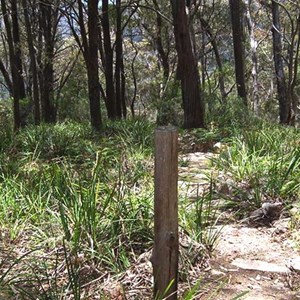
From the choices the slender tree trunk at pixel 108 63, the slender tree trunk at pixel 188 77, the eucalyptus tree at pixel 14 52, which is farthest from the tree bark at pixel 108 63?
the slender tree trunk at pixel 188 77

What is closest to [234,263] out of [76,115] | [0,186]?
[0,186]

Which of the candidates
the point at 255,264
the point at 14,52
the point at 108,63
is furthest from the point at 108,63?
the point at 255,264

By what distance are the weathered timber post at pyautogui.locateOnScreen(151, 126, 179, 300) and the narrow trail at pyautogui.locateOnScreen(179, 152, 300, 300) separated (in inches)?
12.7

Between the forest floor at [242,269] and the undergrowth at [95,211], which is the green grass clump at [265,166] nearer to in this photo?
the undergrowth at [95,211]

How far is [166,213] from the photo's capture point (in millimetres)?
2307

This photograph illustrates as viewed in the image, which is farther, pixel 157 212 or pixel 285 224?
pixel 285 224

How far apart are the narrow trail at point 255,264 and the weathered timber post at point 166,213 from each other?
0.32 metres

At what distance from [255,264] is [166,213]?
4.12ft

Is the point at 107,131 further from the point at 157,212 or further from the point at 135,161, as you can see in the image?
the point at 157,212

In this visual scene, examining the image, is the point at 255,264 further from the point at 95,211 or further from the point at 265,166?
the point at 265,166

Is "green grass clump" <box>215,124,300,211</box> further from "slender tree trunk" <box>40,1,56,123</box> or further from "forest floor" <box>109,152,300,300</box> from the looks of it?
"slender tree trunk" <box>40,1,56,123</box>

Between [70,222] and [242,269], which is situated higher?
[70,222]

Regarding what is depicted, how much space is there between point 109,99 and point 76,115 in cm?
829

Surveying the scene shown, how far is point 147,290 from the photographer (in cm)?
290
